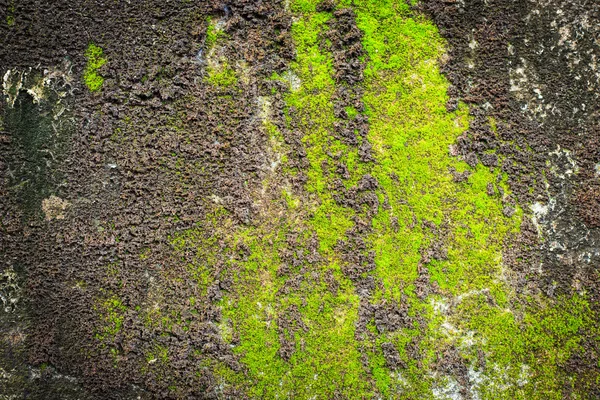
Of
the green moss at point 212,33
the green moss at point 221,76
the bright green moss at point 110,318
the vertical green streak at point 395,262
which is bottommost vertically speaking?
the bright green moss at point 110,318

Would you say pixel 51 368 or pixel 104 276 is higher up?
pixel 104 276

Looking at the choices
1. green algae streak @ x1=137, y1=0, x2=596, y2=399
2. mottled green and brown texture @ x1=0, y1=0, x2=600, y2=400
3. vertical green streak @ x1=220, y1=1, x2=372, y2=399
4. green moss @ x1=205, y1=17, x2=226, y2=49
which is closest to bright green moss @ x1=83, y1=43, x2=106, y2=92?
mottled green and brown texture @ x1=0, y1=0, x2=600, y2=400

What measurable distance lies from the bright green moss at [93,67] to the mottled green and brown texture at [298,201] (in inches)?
0.9

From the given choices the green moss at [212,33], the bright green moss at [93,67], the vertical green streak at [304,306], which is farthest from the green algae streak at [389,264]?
the bright green moss at [93,67]

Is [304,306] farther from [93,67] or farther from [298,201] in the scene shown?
[93,67]

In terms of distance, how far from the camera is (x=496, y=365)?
9.68ft

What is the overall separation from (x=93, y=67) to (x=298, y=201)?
162 cm

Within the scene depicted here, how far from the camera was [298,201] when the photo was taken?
117 inches

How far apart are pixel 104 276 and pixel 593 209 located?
128 inches

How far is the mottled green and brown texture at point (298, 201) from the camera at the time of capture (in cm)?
292

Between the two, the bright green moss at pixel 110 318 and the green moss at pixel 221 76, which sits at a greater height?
the green moss at pixel 221 76

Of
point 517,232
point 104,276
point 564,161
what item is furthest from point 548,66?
point 104,276

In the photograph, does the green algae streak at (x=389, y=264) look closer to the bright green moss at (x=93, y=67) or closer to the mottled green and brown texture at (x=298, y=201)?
the mottled green and brown texture at (x=298, y=201)

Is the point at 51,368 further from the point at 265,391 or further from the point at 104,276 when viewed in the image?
the point at 265,391
